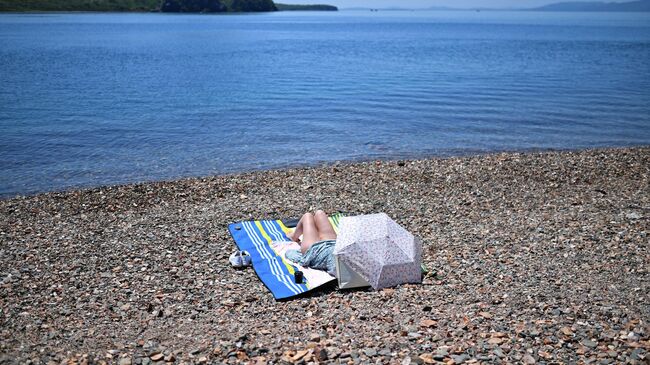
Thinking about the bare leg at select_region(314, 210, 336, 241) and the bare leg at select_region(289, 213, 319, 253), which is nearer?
the bare leg at select_region(289, 213, 319, 253)

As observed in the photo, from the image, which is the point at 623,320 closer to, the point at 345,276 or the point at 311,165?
the point at 345,276

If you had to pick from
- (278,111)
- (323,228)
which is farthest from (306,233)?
(278,111)

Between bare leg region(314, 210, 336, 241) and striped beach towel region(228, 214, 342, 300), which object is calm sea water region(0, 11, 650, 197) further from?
bare leg region(314, 210, 336, 241)

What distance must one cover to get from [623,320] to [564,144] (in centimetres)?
1720

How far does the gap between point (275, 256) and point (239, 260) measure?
804 millimetres

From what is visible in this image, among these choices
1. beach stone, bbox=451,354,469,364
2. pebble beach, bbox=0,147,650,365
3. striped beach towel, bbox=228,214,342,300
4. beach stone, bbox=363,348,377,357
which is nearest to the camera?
beach stone, bbox=451,354,469,364

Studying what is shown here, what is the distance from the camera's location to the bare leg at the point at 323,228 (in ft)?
37.0

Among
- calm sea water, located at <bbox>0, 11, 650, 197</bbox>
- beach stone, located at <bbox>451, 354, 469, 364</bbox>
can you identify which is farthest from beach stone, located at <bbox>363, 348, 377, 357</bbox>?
calm sea water, located at <bbox>0, 11, 650, 197</bbox>

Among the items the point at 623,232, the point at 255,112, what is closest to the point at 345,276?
the point at 623,232

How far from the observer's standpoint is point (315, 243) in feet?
35.2

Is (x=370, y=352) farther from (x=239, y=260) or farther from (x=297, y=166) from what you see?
(x=297, y=166)

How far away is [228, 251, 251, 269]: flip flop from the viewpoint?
10.7 m

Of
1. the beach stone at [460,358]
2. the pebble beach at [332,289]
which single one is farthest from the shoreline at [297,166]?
the beach stone at [460,358]

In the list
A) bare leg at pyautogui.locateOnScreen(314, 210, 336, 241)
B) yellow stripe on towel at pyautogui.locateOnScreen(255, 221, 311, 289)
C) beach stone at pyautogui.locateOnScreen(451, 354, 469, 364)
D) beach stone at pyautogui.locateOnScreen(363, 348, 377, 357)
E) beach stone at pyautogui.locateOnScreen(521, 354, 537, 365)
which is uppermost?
bare leg at pyautogui.locateOnScreen(314, 210, 336, 241)
